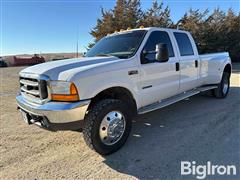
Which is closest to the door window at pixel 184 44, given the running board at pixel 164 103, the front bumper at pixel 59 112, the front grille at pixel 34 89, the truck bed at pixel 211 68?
the truck bed at pixel 211 68

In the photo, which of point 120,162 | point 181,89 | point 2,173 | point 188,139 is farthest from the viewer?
point 181,89

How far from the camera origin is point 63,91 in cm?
296

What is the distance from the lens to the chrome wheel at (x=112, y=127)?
3299mm

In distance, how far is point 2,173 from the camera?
2973 mm

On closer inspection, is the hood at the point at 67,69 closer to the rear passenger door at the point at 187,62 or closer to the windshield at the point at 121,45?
the windshield at the point at 121,45

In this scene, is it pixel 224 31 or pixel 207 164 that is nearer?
pixel 207 164

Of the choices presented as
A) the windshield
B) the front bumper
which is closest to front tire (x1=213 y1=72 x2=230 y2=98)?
the windshield

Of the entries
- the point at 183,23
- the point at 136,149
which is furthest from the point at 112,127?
the point at 183,23

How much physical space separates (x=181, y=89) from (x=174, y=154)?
2.08 m

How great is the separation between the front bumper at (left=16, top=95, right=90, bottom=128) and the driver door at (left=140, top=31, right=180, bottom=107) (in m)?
1.34

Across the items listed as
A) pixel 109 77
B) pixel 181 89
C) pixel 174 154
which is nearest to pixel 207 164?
pixel 174 154

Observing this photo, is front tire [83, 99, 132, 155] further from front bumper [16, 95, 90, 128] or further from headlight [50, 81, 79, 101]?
headlight [50, 81, 79, 101]

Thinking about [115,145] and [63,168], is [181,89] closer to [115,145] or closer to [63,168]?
[115,145]

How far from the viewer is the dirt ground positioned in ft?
9.71
